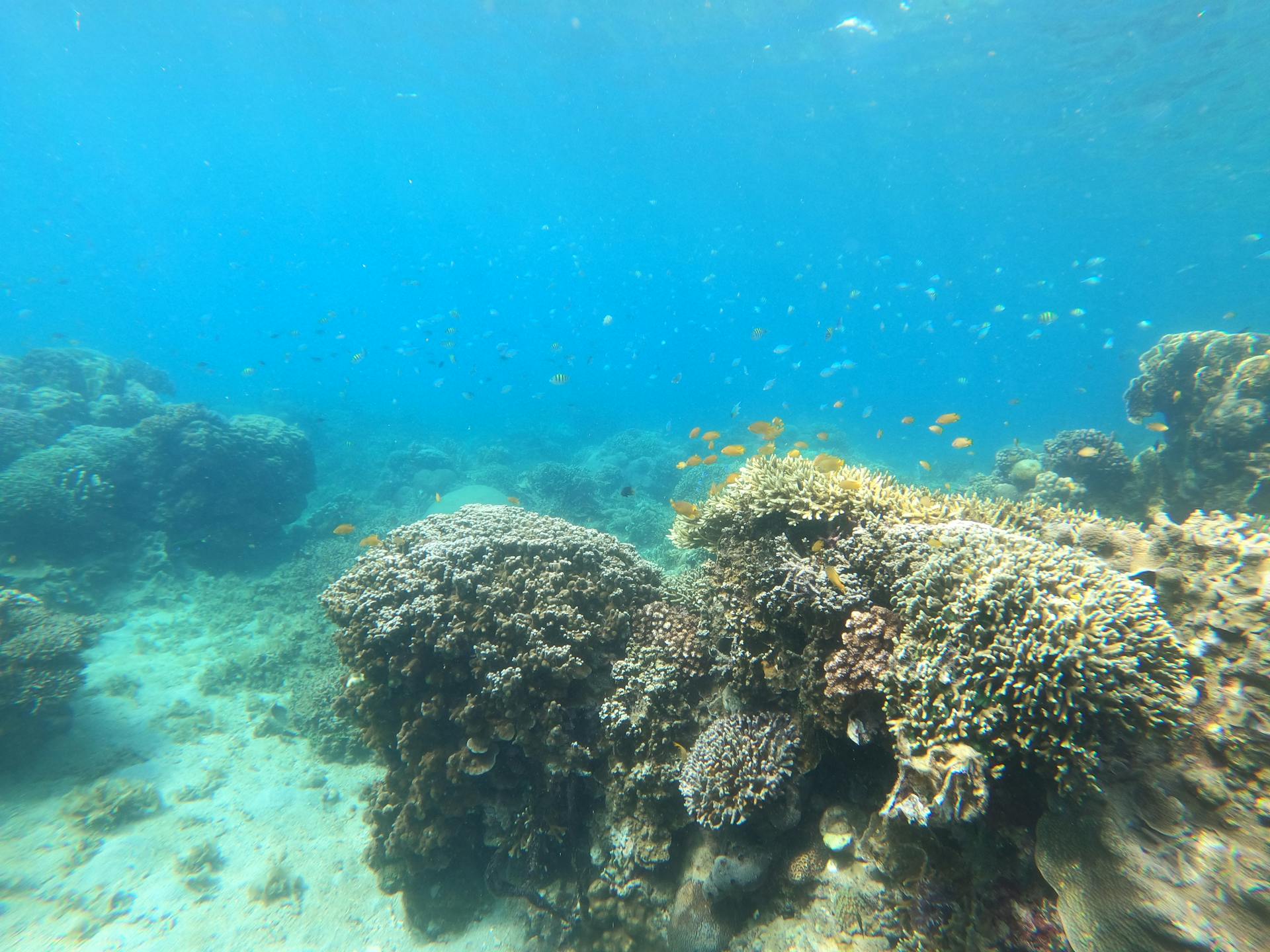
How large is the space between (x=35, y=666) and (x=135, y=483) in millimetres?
9005

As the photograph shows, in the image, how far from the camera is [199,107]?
59.9 m

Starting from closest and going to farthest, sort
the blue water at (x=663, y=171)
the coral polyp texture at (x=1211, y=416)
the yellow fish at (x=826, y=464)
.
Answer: the yellow fish at (x=826, y=464) < the coral polyp texture at (x=1211, y=416) < the blue water at (x=663, y=171)

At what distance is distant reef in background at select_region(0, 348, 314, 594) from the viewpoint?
13.9 meters

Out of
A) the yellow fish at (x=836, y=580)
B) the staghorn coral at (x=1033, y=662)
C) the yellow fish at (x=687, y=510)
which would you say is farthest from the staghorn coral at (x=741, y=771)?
the yellow fish at (x=687, y=510)

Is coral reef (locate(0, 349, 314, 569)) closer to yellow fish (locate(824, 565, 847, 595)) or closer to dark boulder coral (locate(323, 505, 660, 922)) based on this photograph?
dark boulder coral (locate(323, 505, 660, 922))

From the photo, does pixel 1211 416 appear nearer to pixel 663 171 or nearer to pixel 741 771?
pixel 741 771

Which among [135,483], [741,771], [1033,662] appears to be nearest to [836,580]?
[1033,662]

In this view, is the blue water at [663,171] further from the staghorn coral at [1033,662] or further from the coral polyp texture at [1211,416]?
the staghorn coral at [1033,662]

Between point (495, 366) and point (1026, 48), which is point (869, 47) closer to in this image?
point (1026, 48)

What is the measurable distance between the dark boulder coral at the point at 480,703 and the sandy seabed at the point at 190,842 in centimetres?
93

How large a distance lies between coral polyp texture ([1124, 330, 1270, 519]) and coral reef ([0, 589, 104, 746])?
24.0 meters

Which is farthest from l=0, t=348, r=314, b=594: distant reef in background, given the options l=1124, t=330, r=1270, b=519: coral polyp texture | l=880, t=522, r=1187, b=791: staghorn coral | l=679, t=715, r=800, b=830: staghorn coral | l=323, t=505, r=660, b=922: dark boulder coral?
l=1124, t=330, r=1270, b=519: coral polyp texture

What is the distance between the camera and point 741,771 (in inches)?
157

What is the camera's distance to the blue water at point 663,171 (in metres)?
31.9
